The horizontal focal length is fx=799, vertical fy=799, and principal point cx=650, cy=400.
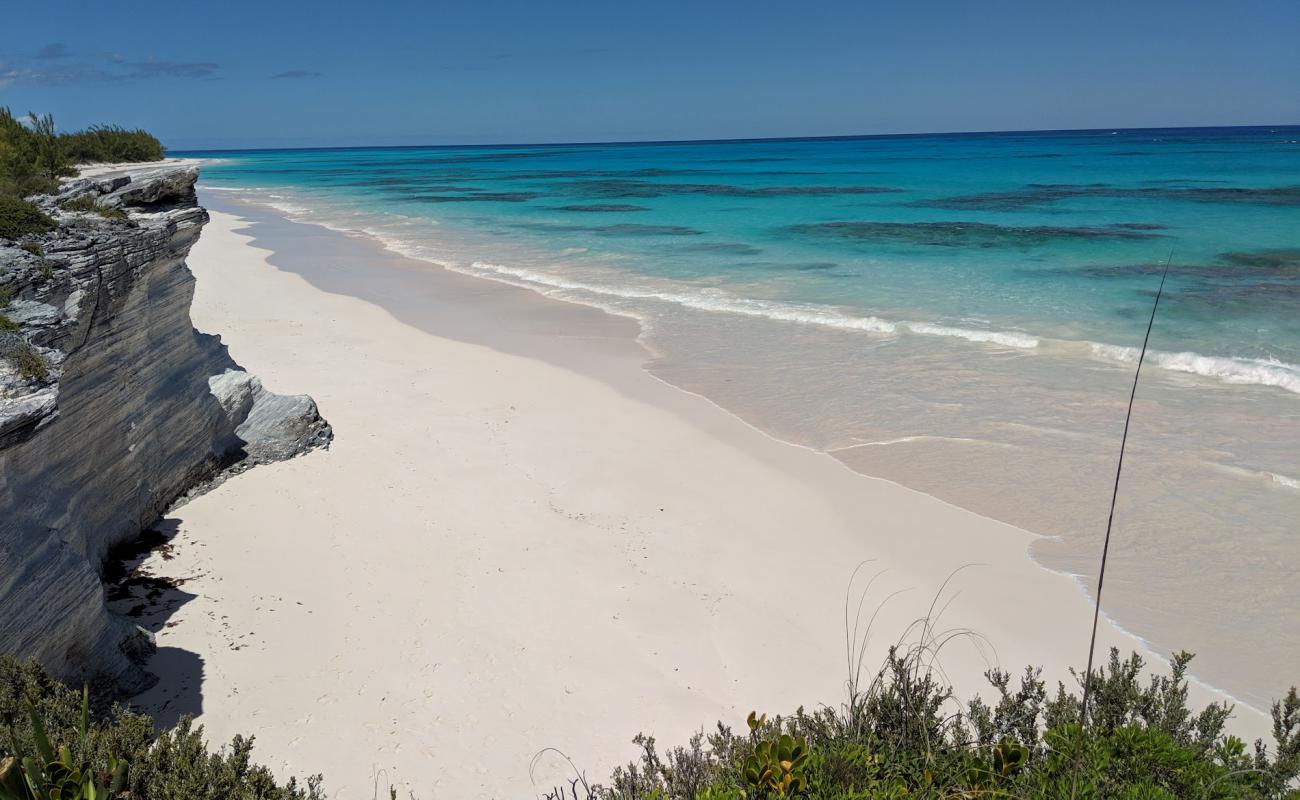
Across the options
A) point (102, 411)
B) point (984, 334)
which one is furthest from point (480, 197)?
point (102, 411)

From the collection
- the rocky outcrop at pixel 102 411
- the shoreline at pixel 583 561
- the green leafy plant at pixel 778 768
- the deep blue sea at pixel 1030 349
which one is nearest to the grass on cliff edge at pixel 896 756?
the green leafy plant at pixel 778 768

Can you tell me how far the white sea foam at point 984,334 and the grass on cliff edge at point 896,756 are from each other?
10257 millimetres

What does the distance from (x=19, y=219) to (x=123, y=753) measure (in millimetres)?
4641

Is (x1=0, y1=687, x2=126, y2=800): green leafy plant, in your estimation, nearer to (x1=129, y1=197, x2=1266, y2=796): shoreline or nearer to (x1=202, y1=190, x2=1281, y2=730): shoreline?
(x1=129, y1=197, x2=1266, y2=796): shoreline

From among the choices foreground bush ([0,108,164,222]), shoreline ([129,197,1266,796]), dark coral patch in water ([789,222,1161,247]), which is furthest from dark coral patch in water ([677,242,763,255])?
foreground bush ([0,108,164,222])

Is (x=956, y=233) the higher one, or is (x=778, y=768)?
(x=956, y=233)

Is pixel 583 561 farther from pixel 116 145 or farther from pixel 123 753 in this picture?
pixel 116 145

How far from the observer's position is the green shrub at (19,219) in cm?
593

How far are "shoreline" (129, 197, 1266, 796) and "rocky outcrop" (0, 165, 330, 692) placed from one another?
50cm

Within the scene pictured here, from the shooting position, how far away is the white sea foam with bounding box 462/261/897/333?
14.9 m

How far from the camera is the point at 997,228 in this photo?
2722 centimetres

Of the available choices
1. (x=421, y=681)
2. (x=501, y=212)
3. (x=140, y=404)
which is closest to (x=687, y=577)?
(x=421, y=681)

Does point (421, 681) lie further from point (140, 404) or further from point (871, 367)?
point (871, 367)

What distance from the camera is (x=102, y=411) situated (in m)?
6.14
